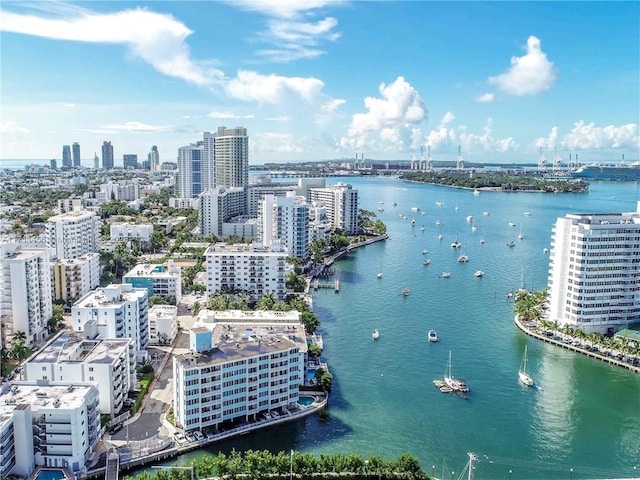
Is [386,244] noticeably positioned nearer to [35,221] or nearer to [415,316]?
[415,316]

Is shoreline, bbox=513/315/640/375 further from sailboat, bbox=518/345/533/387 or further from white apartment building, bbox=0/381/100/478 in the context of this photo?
white apartment building, bbox=0/381/100/478

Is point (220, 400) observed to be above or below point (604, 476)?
above

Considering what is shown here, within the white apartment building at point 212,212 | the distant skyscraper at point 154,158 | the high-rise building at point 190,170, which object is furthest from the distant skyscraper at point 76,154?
the white apartment building at point 212,212

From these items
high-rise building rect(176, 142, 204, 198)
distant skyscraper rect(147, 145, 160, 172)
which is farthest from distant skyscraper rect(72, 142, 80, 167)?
high-rise building rect(176, 142, 204, 198)

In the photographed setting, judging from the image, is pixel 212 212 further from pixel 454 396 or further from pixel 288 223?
pixel 454 396

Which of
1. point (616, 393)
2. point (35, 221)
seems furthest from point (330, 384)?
point (35, 221)

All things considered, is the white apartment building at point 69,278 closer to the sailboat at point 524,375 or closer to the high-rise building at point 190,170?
the sailboat at point 524,375
